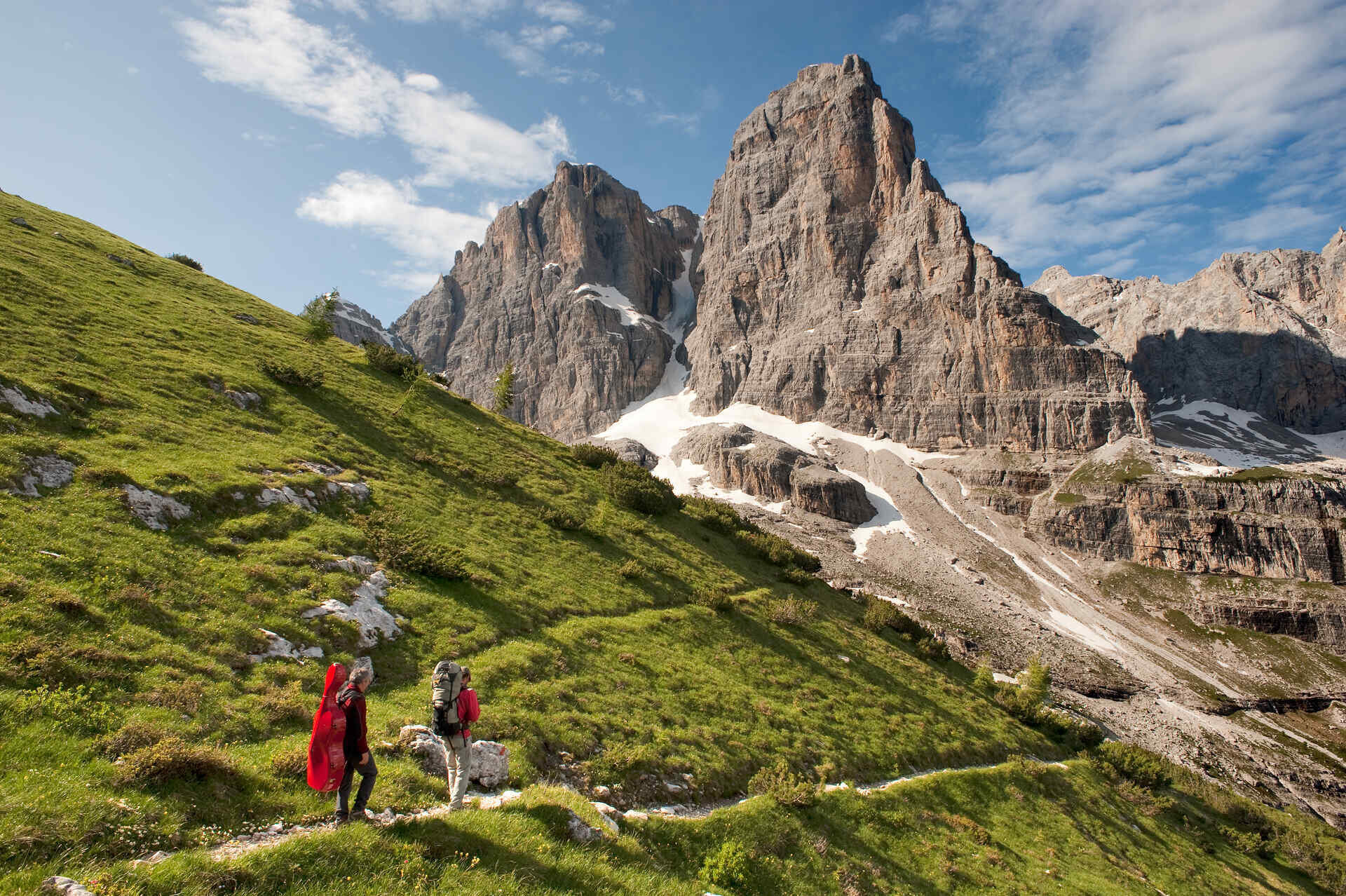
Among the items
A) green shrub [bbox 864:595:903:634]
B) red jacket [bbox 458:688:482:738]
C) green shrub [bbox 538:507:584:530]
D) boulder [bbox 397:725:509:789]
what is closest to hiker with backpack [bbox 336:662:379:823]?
red jacket [bbox 458:688:482:738]

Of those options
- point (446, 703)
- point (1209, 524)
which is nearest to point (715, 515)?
point (446, 703)

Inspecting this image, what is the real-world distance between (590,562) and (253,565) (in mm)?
15301

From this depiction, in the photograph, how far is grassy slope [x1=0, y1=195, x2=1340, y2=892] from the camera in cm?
1022

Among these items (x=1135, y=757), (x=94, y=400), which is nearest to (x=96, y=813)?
(x=94, y=400)

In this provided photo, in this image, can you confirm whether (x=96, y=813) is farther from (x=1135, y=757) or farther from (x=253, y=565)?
(x=1135, y=757)

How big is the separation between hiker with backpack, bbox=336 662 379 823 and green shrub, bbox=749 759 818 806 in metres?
11.9

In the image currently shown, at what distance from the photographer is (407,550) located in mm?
22109

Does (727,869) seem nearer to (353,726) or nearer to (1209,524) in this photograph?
(353,726)

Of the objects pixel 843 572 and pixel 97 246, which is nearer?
pixel 97 246

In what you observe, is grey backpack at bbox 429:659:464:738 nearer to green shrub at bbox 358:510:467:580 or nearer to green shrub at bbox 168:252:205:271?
green shrub at bbox 358:510:467:580

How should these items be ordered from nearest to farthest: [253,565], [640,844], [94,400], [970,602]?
[640,844] < [253,565] < [94,400] < [970,602]

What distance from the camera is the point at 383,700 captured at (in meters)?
14.8

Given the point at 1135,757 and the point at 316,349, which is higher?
the point at 316,349

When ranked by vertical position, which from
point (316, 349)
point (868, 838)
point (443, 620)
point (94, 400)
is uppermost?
point (316, 349)
